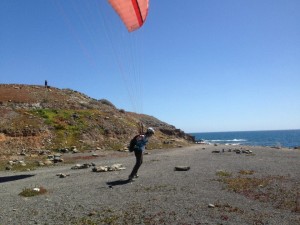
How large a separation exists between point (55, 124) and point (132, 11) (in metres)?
25.3

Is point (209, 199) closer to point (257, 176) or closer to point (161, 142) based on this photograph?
point (257, 176)

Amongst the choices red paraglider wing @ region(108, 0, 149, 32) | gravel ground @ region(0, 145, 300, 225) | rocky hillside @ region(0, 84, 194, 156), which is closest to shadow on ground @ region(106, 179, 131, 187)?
gravel ground @ region(0, 145, 300, 225)

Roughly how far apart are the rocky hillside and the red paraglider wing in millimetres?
19342

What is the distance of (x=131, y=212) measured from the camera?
36.4 feet

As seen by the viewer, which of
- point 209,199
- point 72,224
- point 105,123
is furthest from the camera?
point 105,123

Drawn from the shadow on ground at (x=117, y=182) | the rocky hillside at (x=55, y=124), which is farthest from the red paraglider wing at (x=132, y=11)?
the rocky hillside at (x=55, y=124)

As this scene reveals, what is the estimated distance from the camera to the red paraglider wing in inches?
647

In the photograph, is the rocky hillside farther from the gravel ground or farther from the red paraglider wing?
the red paraglider wing

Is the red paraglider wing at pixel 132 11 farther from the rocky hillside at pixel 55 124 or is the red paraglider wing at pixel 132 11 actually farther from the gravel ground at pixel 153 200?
Answer: the rocky hillside at pixel 55 124

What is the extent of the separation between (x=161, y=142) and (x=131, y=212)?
1355 inches

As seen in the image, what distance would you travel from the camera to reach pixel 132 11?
661 inches

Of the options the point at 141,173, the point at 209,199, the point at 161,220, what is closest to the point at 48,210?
the point at 161,220

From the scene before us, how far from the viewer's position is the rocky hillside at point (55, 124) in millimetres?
35281

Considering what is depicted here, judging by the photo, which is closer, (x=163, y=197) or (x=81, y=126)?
(x=163, y=197)
